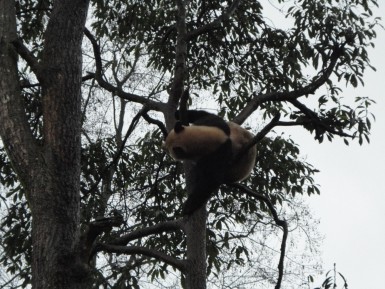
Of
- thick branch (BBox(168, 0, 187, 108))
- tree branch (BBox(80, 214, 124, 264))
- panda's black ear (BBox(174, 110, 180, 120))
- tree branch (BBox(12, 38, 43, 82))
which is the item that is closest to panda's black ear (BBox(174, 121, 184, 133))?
panda's black ear (BBox(174, 110, 180, 120))

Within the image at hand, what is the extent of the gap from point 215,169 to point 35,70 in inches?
72.3

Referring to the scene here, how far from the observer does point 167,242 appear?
7.82 metres

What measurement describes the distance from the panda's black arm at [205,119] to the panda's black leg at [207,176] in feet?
0.67

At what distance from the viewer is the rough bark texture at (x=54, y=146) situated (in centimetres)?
422

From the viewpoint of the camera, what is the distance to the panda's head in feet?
19.1

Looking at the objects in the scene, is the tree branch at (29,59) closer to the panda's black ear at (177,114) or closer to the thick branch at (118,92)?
the thick branch at (118,92)

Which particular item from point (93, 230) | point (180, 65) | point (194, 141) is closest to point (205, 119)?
point (194, 141)

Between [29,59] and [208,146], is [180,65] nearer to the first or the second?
[208,146]

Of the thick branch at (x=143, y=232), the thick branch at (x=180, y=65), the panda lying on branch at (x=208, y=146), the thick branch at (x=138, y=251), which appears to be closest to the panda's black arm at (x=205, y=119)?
the panda lying on branch at (x=208, y=146)

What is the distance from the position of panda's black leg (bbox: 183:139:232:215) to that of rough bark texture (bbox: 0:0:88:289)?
1.22 metres

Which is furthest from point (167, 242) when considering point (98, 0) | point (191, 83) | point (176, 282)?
point (176, 282)

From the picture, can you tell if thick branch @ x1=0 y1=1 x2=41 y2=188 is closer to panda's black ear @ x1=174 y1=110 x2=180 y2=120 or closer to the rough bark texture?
the rough bark texture

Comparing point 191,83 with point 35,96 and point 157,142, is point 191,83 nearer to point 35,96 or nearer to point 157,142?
point 157,142

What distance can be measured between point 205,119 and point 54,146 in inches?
81.5
